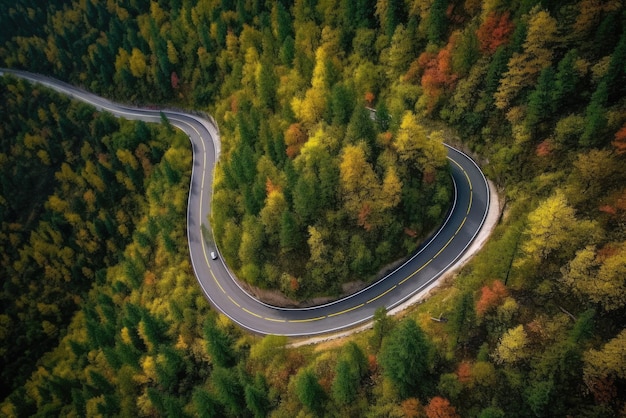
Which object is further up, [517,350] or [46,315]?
[517,350]

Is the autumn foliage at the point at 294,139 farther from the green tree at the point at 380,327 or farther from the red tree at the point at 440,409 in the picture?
the red tree at the point at 440,409

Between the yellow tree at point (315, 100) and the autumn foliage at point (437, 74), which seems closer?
the autumn foliage at point (437, 74)

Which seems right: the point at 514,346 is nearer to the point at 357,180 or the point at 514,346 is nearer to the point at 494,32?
the point at 357,180

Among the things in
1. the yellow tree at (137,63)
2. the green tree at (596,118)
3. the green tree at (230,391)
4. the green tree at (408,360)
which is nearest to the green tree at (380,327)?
the green tree at (408,360)

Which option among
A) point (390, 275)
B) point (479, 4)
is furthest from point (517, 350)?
point (479, 4)

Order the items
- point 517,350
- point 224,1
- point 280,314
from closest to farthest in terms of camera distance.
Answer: point 517,350 < point 280,314 < point 224,1

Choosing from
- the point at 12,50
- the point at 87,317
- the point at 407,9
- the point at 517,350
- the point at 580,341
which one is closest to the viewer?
the point at 580,341

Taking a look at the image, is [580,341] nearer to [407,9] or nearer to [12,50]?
[407,9]
